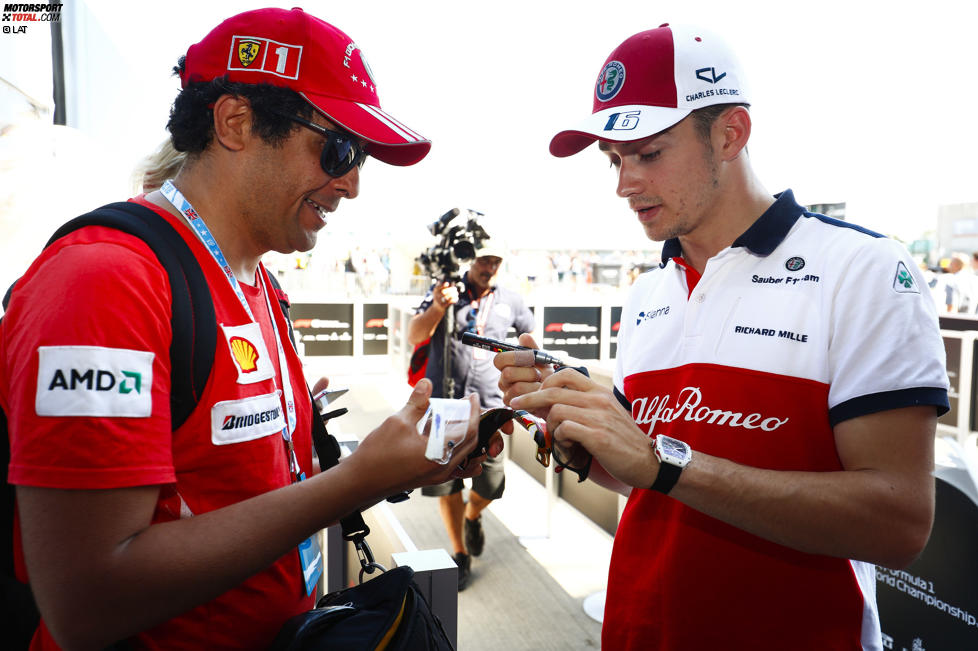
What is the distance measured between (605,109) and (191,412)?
1.18 meters

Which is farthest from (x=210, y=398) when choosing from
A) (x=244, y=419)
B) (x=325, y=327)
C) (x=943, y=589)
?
(x=325, y=327)

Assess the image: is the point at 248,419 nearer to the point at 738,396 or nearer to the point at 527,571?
the point at 738,396

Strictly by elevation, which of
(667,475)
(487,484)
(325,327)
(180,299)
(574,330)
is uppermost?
(180,299)

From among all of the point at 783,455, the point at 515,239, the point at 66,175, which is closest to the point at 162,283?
the point at 783,455

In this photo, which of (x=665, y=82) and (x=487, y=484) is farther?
(x=487, y=484)

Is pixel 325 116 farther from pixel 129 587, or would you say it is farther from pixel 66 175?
pixel 66 175

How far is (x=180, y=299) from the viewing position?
92 cm

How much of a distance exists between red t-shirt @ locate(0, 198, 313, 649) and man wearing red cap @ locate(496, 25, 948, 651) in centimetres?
56

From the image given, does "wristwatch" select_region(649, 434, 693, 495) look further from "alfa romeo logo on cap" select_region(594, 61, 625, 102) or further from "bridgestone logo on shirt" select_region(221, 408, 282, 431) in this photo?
"alfa romeo logo on cap" select_region(594, 61, 625, 102)

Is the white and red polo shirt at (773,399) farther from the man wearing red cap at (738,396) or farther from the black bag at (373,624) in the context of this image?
the black bag at (373,624)

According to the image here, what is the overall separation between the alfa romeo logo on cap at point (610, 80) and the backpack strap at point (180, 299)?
3.51ft

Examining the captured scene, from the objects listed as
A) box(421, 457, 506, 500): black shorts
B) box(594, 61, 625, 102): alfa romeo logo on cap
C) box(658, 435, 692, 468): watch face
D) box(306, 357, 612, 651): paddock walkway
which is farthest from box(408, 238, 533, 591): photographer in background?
box(658, 435, 692, 468): watch face

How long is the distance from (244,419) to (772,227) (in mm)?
1230

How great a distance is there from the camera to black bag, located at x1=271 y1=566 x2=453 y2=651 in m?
0.98
